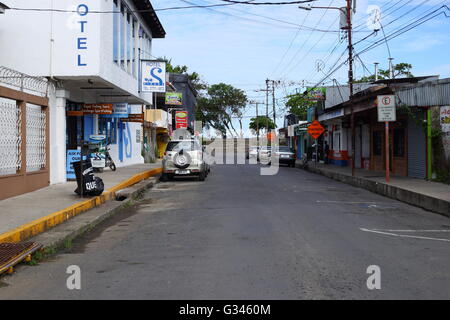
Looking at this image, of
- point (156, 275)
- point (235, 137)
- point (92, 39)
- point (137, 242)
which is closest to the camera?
point (156, 275)

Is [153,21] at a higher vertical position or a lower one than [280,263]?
higher

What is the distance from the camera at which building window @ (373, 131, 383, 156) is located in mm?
A: 26734

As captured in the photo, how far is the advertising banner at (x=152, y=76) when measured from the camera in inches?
957

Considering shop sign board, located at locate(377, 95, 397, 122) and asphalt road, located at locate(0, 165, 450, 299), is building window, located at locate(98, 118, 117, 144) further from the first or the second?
shop sign board, located at locate(377, 95, 397, 122)

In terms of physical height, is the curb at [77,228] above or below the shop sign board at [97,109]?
below

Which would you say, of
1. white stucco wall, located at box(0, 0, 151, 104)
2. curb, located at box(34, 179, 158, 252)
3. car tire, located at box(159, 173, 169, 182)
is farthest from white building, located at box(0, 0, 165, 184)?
car tire, located at box(159, 173, 169, 182)

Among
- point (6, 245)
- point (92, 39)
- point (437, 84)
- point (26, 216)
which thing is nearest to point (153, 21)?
point (92, 39)

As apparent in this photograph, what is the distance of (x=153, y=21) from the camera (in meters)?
28.7

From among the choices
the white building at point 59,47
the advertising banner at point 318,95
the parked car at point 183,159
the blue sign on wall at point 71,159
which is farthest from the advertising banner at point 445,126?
the advertising banner at point 318,95

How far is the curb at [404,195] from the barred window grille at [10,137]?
36.6ft

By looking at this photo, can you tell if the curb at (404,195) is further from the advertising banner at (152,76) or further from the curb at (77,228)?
the advertising banner at (152,76)

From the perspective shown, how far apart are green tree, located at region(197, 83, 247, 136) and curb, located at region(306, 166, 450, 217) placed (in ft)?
189

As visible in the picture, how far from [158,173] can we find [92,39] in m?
10.6
